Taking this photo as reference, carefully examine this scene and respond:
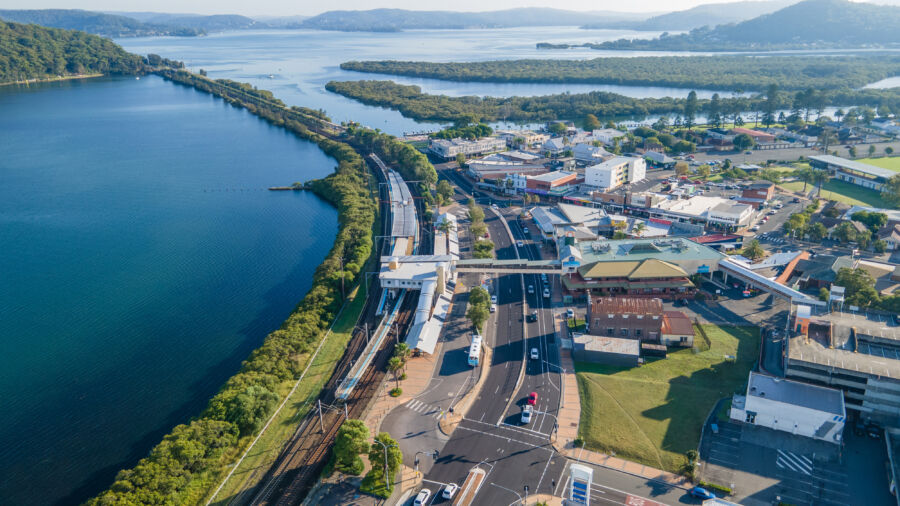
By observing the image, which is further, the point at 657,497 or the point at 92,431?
the point at 92,431

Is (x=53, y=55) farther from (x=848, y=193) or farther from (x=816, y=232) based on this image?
(x=848, y=193)

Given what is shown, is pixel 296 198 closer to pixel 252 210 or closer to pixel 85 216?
pixel 252 210

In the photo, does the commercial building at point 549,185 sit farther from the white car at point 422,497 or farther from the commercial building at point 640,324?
the white car at point 422,497

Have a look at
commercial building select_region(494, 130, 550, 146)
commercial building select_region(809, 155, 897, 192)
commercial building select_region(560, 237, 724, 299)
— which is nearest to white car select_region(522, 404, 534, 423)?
commercial building select_region(560, 237, 724, 299)

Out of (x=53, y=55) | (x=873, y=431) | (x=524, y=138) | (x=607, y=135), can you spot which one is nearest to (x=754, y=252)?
(x=873, y=431)

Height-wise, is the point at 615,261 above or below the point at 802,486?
above

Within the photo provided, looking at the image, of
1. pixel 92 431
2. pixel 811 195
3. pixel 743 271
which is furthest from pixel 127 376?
pixel 811 195
